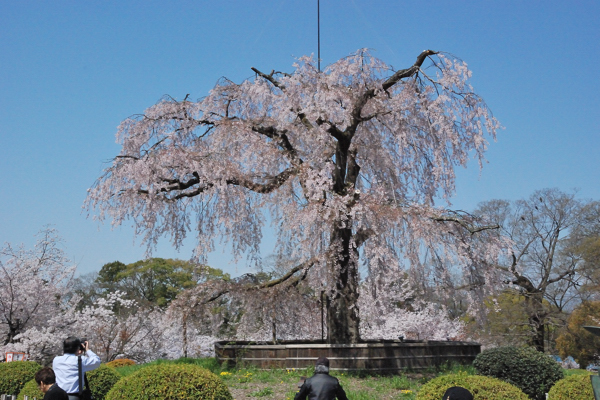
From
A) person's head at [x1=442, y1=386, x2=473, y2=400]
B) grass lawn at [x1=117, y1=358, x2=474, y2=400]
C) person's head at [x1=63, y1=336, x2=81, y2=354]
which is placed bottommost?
grass lawn at [x1=117, y1=358, x2=474, y2=400]

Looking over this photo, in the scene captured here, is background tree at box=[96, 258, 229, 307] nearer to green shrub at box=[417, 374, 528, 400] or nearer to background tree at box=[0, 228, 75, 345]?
background tree at box=[0, 228, 75, 345]

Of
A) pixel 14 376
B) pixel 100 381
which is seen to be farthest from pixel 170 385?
pixel 14 376

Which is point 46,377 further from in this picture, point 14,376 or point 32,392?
point 14,376

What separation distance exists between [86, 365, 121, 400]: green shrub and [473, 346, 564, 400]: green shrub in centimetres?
673

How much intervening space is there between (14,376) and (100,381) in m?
3.06

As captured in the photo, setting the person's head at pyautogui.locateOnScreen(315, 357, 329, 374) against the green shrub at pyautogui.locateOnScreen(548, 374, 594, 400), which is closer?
the person's head at pyautogui.locateOnScreen(315, 357, 329, 374)

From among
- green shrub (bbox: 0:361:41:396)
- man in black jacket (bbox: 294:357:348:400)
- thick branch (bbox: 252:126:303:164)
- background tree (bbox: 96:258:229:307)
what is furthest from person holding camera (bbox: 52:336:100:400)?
background tree (bbox: 96:258:229:307)

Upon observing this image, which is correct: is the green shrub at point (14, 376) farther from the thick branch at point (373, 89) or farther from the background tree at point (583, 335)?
the background tree at point (583, 335)

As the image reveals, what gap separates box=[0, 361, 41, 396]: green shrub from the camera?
10266 mm

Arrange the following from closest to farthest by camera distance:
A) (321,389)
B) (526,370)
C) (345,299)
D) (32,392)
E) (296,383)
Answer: (321,389)
(32,392)
(526,370)
(296,383)
(345,299)

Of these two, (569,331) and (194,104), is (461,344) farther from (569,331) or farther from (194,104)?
(569,331)

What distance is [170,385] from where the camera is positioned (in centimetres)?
631

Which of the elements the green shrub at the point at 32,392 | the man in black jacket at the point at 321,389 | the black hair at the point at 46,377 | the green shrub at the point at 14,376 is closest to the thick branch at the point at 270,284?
the green shrub at the point at 14,376

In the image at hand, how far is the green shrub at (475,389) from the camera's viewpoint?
6523 millimetres
